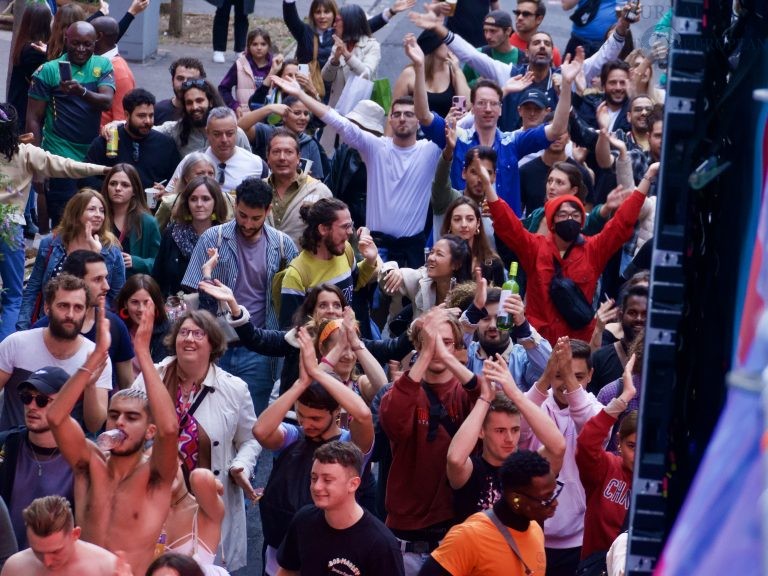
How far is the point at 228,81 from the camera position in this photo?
13.4 metres

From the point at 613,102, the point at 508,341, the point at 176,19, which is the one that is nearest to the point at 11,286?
the point at 508,341

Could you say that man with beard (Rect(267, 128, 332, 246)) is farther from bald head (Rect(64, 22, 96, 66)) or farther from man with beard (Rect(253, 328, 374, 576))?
man with beard (Rect(253, 328, 374, 576))

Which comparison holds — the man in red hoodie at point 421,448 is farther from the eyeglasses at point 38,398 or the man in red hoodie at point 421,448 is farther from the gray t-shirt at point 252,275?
the gray t-shirt at point 252,275

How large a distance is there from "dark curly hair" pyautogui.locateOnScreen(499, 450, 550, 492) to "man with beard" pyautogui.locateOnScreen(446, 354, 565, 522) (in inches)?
18.9

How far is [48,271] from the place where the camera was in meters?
8.43

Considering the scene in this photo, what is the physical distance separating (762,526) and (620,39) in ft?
37.5

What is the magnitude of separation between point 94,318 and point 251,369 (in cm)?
107

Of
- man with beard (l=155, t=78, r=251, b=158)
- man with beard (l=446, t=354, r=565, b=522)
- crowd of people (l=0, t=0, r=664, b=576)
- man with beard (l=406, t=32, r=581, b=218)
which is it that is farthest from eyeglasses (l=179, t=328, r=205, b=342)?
man with beard (l=155, t=78, r=251, b=158)

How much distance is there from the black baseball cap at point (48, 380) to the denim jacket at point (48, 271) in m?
1.90

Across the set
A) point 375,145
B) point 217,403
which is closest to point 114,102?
point 375,145

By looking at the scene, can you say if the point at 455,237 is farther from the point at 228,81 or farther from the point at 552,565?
the point at 228,81

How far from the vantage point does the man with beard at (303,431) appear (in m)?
6.35

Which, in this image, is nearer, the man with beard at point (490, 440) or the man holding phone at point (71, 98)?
the man with beard at point (490, 440)

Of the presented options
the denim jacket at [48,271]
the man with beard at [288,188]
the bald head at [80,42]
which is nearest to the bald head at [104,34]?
the bald head at [80,42]
